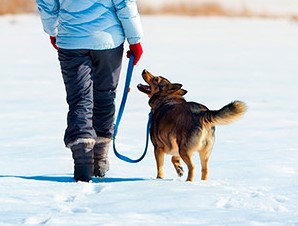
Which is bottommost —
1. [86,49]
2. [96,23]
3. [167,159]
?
Answer: [167,159]

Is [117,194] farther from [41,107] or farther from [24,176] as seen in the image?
[41,107]

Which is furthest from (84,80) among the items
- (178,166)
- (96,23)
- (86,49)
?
(178,166)

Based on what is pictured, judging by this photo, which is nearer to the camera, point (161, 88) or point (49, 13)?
point (49, 13)

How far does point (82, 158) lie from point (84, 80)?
19.2 inches

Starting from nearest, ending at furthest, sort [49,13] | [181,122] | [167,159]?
[181,122] → [49,13] → [167,159]

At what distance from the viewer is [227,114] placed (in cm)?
438

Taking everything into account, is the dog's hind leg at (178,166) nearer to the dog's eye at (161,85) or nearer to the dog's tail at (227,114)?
the dog's eye at (161,85)

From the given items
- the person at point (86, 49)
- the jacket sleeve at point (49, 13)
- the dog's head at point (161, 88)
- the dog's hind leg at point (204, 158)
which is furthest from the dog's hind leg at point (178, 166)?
the jacket sleeve at point (49, 13)

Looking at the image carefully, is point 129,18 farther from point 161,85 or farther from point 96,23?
point 161,85

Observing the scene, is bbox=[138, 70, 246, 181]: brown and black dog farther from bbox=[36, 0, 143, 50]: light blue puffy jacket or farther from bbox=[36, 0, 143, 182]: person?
bbox=[36, 0, 143, 50]: light blue puffy jacket

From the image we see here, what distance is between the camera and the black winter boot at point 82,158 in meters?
4.65

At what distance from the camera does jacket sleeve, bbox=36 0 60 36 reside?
468 centimetres

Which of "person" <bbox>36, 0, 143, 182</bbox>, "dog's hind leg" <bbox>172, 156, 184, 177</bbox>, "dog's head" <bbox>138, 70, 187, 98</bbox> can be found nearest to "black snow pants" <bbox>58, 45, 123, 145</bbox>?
"person" <bbox>36, 0, 143, 182</bbox>

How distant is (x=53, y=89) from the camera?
10.3m
